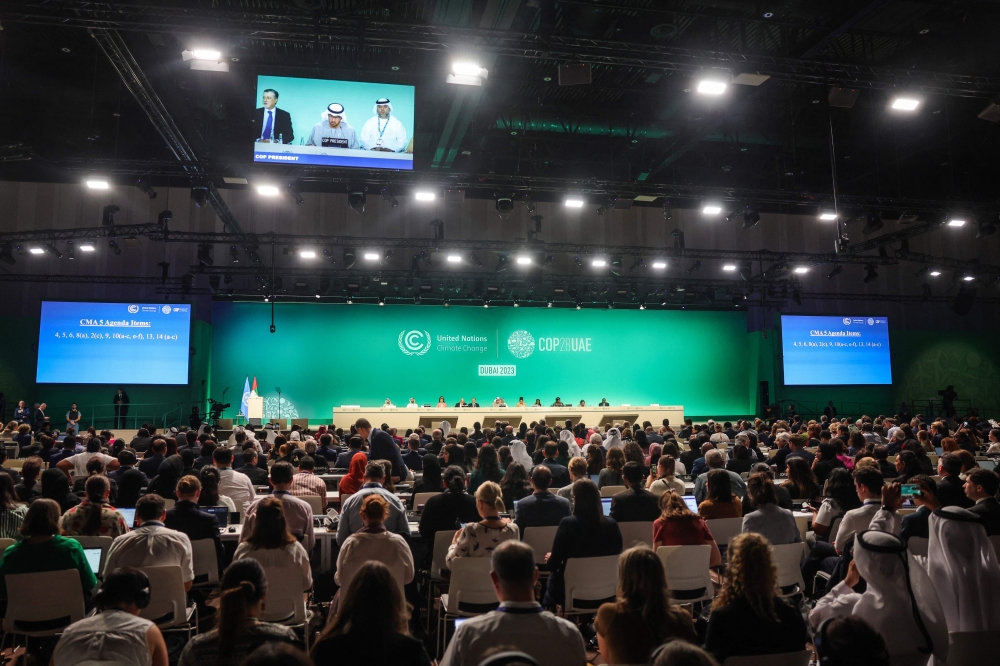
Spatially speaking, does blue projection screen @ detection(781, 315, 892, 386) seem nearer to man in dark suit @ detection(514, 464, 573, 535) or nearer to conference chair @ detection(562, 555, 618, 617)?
man in dark suit @ detection(514, 464, 573, 535)

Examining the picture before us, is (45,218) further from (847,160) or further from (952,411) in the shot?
(952,411)

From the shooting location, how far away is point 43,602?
3.48 meters

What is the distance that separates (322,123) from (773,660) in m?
8.82

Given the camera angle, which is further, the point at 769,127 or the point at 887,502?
the point at 769,127

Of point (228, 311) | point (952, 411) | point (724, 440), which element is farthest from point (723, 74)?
point (952, 411)

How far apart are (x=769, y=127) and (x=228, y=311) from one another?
15984mm

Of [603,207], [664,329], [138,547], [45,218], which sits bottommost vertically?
[138,547]

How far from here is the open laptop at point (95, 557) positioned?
4023 mm

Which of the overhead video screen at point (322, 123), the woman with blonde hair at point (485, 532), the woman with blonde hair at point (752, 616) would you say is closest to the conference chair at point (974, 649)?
the woman with blonde hair at point (752, 616)

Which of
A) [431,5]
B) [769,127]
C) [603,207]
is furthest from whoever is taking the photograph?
[769,127]

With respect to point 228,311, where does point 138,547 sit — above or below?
below

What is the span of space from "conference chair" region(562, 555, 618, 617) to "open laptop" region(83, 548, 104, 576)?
2918 millimetres

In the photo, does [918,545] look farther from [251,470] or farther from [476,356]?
[476,356]

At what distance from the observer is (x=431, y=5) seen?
10086mm
